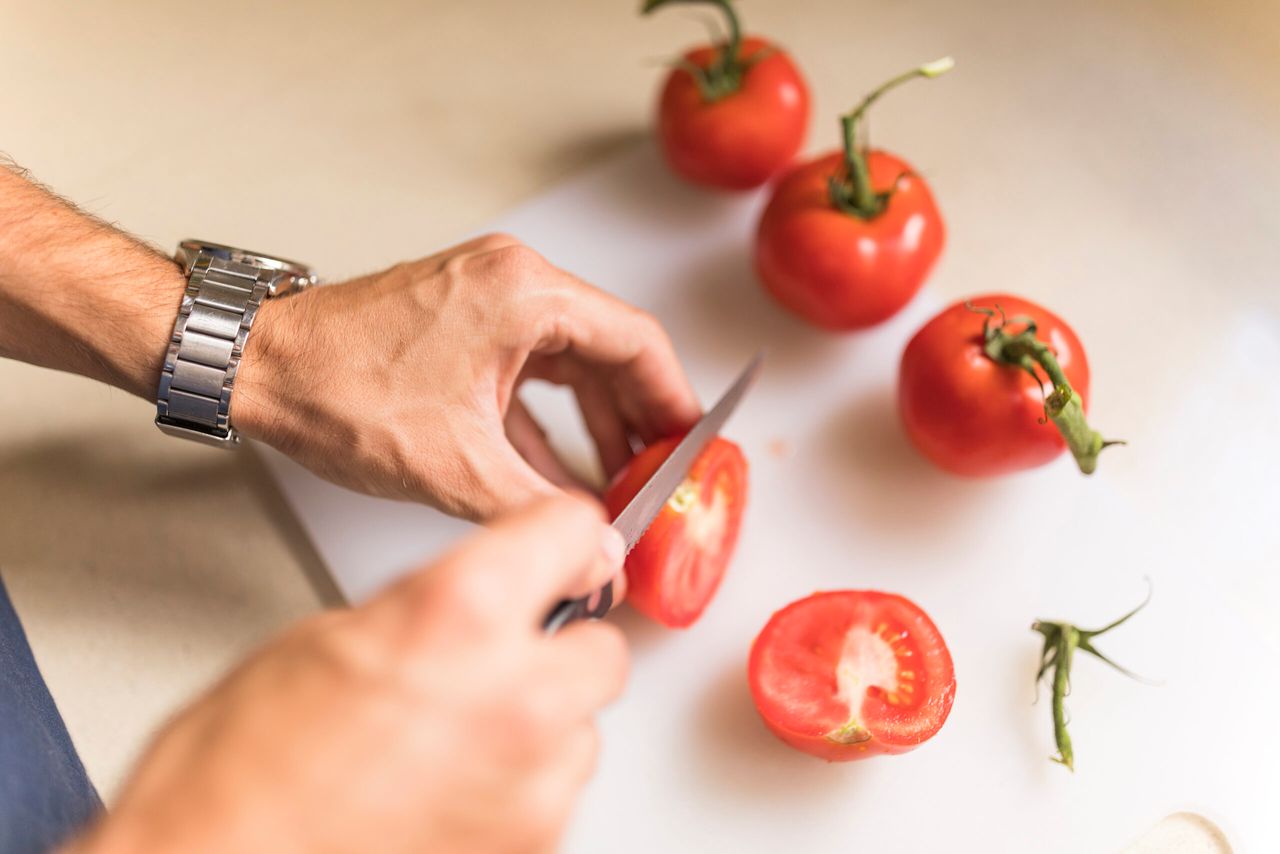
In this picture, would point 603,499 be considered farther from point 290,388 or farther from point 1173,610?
point 1173,610

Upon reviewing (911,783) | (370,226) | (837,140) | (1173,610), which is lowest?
(911,783)

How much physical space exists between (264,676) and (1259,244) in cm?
148

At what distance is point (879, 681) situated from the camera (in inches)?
46.2

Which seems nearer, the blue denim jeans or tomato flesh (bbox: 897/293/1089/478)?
the blue denim jeans

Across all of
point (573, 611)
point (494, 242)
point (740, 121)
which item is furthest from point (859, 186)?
point (573, 611)

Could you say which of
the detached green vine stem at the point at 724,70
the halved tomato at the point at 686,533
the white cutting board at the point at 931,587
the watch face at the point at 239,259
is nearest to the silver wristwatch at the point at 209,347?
the watch face at the point at 239,259

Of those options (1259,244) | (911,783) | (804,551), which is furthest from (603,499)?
(1259,244)

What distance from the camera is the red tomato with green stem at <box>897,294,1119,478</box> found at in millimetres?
1227

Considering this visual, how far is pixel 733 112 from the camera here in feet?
4.82

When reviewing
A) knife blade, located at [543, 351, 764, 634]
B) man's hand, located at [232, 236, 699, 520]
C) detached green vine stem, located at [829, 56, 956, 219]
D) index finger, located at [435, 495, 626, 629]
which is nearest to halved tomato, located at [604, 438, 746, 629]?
knife blade, located at [543, 351, 764, 634]

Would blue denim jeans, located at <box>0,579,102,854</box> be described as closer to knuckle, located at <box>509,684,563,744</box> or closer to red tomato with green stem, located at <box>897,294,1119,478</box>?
knuckle, located at <box>509,684,563,744</box>

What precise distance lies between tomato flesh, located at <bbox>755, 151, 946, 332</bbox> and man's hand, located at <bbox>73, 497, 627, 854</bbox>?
79 cm

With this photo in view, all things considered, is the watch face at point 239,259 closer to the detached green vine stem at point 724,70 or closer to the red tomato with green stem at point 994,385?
the detached green vine stem at point 724,70

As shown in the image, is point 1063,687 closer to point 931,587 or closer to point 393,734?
point 931,587
